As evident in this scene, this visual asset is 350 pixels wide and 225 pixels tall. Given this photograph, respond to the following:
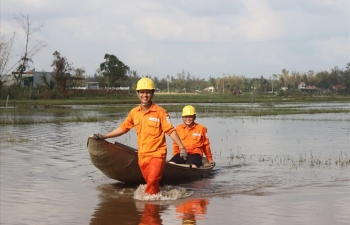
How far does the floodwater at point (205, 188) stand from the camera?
779cm

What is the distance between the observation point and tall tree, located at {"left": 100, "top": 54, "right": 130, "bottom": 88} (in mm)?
70062

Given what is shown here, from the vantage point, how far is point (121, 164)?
9.54 m

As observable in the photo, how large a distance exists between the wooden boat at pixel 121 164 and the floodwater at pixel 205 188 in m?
0.23

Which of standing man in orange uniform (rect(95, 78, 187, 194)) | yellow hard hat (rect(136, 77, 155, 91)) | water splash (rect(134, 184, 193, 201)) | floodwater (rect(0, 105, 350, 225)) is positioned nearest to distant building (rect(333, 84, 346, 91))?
floodwater (rect(0, 105, 350, 225))

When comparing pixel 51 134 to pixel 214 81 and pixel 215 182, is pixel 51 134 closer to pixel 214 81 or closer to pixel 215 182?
pixel 215 182

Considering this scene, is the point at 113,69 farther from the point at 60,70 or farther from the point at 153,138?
the point at 153,138

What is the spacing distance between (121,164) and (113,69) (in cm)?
6126

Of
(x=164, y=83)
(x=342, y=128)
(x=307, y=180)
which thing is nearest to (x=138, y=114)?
(x=307, y=180)

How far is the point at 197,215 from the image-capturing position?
7.86m

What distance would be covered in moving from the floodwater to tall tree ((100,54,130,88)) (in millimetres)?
51463

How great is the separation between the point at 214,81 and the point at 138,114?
116 m

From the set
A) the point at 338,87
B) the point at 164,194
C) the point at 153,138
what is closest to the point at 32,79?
the point at 338,87

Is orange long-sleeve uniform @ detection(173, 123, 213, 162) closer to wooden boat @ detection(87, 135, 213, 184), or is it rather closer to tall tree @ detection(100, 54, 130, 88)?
wooden boat @ detection(87, 135, 213, 184)

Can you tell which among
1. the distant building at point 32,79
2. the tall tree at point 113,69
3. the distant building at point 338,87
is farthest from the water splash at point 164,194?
the distant building at point 338,87
